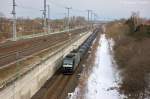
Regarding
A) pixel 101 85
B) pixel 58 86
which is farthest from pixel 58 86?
pixel 101 85

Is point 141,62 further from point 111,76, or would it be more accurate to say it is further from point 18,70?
point 18,70

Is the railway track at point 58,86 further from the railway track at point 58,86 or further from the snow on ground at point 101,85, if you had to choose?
the snow on ground at point 101,85

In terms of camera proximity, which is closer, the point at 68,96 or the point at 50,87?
the point at 68,96

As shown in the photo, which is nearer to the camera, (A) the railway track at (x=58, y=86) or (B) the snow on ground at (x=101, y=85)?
(A) the railway track at (x=58, y=86)

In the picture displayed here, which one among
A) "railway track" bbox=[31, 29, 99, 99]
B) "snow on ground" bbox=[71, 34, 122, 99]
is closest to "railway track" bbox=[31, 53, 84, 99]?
"railway track" bbox=[31, 29, 99, 99]

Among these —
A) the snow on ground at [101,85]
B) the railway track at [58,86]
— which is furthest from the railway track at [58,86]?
the snow on ground at [101,85]

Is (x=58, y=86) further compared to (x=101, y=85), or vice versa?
(x=101, y=85)

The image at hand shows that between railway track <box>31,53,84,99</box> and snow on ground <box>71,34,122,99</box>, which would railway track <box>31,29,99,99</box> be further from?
snow on ground <box>71,34,122,99</box>

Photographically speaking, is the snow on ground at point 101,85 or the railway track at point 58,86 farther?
the snow on ground at point 101,85

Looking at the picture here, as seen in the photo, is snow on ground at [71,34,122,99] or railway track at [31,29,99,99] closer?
railway track at [31,29,99,99]

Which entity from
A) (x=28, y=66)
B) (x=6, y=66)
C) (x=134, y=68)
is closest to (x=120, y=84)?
(x=134, y=68)

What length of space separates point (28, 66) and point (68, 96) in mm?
4896

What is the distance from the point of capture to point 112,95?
29.7 m

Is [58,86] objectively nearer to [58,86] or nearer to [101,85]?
[58,86]
